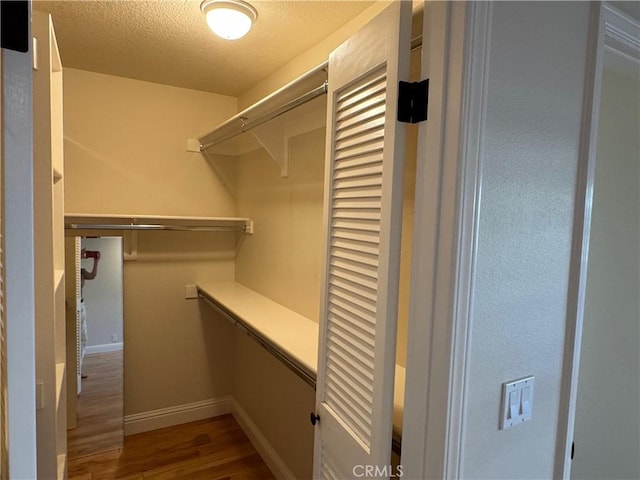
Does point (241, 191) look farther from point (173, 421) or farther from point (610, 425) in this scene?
point (610, 425)

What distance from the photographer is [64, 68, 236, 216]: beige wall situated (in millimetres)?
2506

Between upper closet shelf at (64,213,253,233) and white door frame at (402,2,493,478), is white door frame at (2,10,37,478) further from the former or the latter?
upper closet shelf at (64,213,253,233)

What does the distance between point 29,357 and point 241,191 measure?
2.31m

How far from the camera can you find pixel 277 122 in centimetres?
207

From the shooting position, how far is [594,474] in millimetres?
1637

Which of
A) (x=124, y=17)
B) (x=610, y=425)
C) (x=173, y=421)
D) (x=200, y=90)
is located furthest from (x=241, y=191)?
(x=610, y=425)

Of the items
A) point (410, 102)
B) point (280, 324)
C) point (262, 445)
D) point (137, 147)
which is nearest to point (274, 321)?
point (280, 324)

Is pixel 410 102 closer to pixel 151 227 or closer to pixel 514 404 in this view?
pixel 514 404

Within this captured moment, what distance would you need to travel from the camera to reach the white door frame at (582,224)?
1000 millimetres

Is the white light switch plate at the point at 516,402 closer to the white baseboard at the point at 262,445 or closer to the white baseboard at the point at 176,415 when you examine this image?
the white baseboard at the point at 262,445

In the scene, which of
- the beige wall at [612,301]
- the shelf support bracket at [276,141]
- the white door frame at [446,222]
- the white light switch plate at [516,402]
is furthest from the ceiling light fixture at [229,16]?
the white light switch plate at [516,402]

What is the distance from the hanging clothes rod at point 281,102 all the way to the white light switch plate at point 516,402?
1.04m

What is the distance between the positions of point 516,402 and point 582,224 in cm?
48

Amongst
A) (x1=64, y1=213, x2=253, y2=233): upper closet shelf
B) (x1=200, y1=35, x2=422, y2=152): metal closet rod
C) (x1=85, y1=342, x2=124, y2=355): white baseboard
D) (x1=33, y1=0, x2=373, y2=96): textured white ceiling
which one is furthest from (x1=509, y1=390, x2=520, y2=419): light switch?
(x1=85, y1=342, x2=124, y2=355): white baseboard
